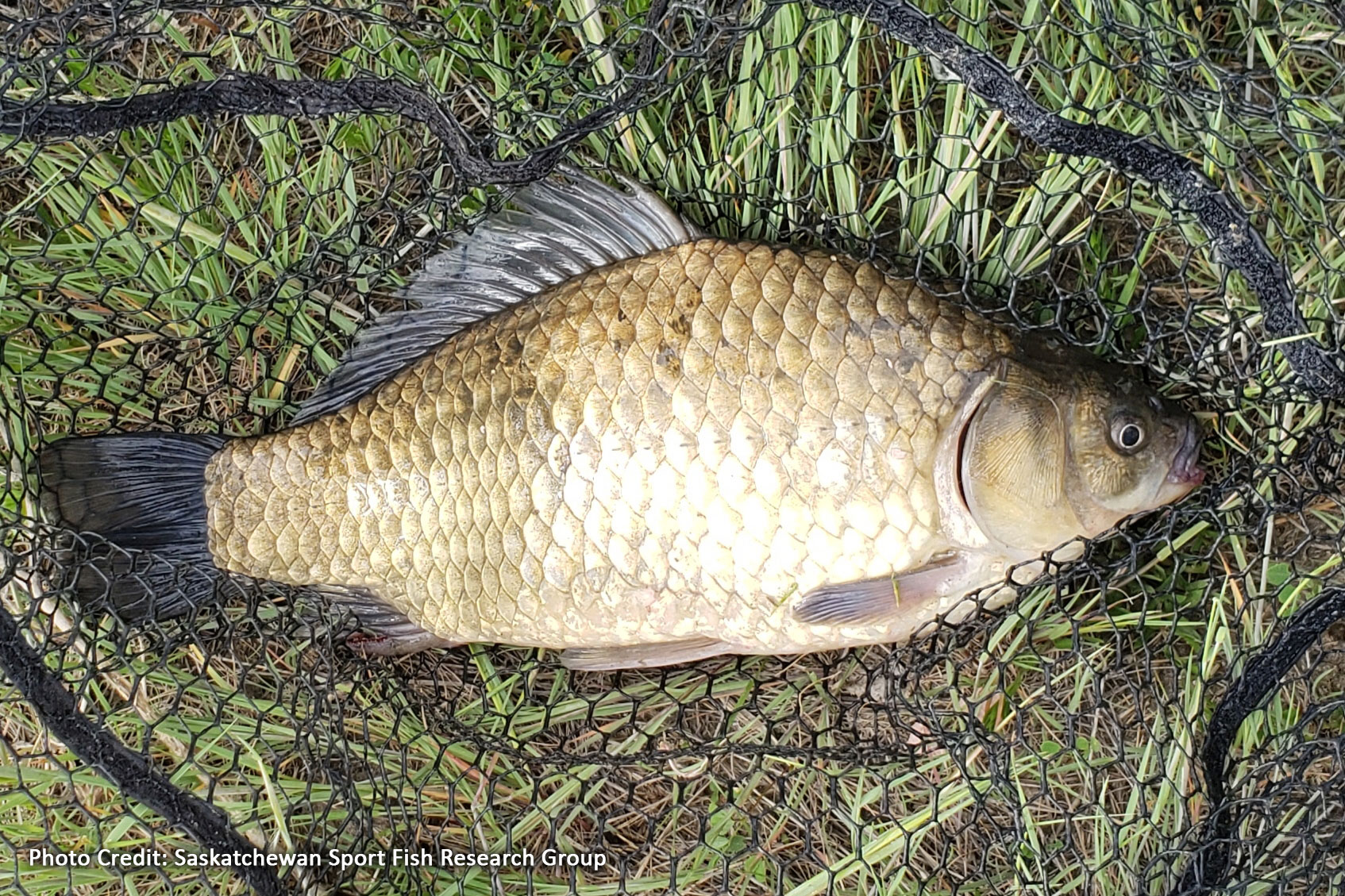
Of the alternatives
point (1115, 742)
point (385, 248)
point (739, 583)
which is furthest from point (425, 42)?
point (1115, 742)

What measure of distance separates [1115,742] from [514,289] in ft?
4.60

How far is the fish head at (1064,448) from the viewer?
67.4 inches

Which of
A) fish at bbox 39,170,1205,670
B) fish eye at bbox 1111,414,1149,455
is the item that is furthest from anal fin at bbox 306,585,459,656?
fish eye at bbox 1111,414,1149,455

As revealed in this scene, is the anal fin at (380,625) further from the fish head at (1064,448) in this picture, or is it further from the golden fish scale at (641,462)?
the fish head at (1064,448)

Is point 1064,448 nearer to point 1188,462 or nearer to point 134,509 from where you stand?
point 1188,462

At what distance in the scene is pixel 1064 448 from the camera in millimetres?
1723

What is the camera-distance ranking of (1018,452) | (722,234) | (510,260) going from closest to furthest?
(1018,452), (510,260), (722,234)

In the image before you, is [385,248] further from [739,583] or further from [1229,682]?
[1229,682]

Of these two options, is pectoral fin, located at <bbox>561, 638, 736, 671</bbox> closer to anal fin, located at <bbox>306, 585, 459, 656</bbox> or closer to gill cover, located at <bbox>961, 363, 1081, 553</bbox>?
anal fin, located at <bbox>306, 585, 459, 656</bbox>

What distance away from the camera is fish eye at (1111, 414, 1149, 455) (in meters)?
1.71

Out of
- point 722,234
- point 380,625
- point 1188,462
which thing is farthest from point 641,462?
point 1188,462

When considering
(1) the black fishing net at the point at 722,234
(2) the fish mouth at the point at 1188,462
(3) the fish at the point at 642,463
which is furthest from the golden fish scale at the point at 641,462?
(2) the fish mouth at the point at 1188,462

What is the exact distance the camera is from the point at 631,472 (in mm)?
1779

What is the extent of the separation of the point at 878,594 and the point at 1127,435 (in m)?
0.48
